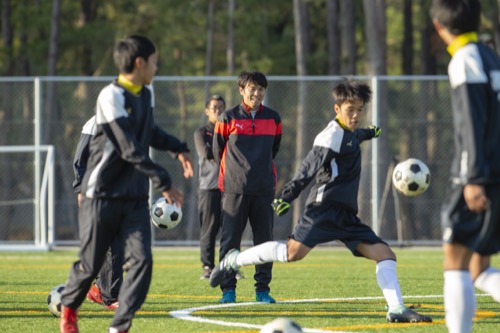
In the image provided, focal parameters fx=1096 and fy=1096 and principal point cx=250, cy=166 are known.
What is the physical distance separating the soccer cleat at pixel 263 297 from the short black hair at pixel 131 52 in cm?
343

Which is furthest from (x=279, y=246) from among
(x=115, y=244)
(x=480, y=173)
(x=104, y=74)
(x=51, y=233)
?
(x=104, y=74)

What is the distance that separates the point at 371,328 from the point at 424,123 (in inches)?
515

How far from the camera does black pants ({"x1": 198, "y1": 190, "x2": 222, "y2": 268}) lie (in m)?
12.3

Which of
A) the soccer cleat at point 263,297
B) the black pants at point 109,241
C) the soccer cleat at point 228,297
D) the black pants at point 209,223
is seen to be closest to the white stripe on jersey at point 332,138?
the black pants at point 109,241

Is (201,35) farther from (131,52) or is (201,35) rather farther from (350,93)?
(131,52)

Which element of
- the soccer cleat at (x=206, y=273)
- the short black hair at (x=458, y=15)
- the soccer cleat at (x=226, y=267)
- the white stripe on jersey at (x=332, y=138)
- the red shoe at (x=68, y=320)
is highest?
the short black hair at (x=458, y=15)

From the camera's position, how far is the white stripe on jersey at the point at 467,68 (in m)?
5.80

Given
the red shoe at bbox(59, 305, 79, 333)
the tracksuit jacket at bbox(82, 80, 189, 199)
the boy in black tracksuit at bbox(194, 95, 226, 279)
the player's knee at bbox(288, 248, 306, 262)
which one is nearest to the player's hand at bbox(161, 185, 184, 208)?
the tracksuit jacket at bbox(82, 80, 189, 199)

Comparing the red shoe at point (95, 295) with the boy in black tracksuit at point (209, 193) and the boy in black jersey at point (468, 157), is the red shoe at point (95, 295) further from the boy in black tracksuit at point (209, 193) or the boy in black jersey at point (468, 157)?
the boy in black jersey at point (468, 157)

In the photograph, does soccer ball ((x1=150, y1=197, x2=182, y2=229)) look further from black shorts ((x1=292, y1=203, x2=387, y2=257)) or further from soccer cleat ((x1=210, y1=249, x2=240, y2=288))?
black shorts ((x1=292, y1=203, x2=387, y2=257))

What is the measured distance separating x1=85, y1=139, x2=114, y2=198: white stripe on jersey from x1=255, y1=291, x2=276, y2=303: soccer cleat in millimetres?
3169

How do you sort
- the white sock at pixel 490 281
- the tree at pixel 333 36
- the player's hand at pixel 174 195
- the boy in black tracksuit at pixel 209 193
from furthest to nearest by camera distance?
the tree at pixel 333 36 < the boy in black tracksuit at pixel 209 193 < the player's hand at pixel 174 195 < the white sock at pixel 490 281

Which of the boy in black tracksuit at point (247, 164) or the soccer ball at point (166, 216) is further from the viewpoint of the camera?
the soccer ball at point (166, 216)

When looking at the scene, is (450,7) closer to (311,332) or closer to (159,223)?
(311,332)
